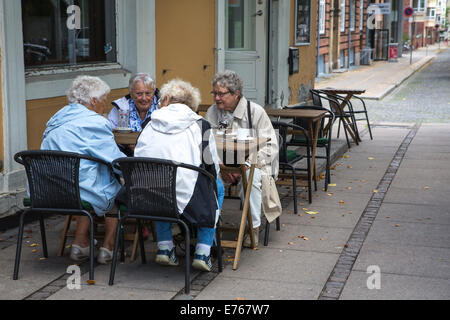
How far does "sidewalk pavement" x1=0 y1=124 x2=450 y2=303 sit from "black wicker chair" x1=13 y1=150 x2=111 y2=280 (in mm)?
313

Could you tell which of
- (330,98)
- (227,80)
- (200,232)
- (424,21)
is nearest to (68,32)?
(227,80)

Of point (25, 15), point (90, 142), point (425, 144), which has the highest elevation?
point (25, 15)

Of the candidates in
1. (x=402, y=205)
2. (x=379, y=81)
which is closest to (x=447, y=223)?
(x=402, y=205)

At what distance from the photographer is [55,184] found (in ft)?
14.8

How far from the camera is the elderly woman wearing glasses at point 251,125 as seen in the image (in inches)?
213

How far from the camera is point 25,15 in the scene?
6430 mm

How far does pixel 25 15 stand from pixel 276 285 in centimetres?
364

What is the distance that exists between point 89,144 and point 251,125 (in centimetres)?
150

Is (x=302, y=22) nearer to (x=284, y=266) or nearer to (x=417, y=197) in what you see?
(x=417, y=197)

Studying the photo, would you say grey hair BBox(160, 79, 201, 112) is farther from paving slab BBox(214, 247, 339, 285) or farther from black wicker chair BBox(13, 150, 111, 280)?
paving slab BBox(214, 247, 339, 285)

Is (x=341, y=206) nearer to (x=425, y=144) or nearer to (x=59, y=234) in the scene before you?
(x=59, y=234)

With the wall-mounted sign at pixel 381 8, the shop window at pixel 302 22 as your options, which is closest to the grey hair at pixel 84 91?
the shop window at pixel 302 22

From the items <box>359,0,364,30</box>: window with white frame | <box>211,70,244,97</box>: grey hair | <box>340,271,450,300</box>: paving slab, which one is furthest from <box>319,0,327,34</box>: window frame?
<box>340,271,450,300</box>: paving slab

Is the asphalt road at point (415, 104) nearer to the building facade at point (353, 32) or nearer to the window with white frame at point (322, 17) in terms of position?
the window with white frame at point (322, 17)
